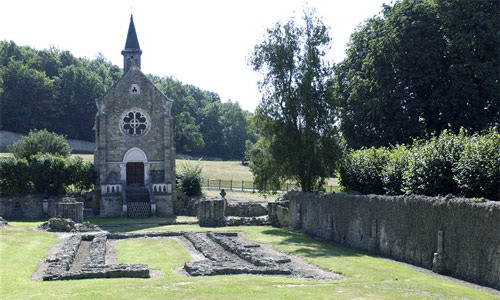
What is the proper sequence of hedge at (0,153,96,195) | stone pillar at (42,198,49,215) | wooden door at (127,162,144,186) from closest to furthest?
stone pillar at (42,198,49,215), hedge at (0,153,96,195), wooden door at (127,162,144,186)

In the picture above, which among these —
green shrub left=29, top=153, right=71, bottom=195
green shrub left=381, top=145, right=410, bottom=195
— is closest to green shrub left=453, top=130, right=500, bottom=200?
green shrub left=381, top=145, right=410, bottom=195

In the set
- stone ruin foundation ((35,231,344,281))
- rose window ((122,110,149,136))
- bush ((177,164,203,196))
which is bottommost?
stone ruin foundation ((35,231,344,281))

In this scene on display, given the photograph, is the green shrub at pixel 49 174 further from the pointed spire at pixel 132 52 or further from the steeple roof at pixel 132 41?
the steeple roof at pixel 132 41

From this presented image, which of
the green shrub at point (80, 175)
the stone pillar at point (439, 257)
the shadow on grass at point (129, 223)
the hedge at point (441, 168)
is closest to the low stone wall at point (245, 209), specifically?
the shadow on grass at point (129, 223)

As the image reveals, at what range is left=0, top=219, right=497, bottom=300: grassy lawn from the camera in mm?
16312

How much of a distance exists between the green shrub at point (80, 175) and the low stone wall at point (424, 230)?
908 inches

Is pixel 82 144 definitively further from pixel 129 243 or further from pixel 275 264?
pixel 275 264

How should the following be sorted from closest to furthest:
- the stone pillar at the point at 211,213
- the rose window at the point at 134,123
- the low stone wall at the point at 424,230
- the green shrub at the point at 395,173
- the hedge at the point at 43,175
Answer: the low stone wall at the point at 424,230, the green shrub at the point at 395,173, the stone pillar at the point at 211,213, the hedge at the point at 43,175, the rose window at the point at 134,123

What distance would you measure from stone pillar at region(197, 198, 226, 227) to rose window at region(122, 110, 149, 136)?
40.5 ft

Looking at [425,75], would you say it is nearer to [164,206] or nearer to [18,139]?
[164,206]

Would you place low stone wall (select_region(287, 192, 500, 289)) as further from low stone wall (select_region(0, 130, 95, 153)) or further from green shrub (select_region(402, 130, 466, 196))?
low stone wall (select_region(0, 130, 95, 153))

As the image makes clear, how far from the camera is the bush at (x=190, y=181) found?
5316cm

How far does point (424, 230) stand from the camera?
74.8ft

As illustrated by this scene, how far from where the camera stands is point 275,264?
2234 centimetres
